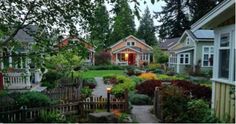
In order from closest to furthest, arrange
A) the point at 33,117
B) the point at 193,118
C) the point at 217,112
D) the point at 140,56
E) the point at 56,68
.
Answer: the point at 217,112
the point at 193,118
the point at 33,117
the point at 56,68
the point at 140,56

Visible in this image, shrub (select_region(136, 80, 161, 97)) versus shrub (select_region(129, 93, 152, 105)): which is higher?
shrub (select_region(136, 80, 161, 97))

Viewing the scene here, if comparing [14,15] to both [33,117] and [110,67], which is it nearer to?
[33,117]

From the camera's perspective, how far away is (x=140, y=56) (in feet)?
219

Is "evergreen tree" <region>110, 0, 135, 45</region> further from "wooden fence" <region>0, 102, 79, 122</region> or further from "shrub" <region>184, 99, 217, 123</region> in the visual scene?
"wooden fence" <region>0, 102, 79, 122</region>

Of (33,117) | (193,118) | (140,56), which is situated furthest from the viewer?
(140,56)

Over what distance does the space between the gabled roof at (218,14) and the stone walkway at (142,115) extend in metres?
3.66

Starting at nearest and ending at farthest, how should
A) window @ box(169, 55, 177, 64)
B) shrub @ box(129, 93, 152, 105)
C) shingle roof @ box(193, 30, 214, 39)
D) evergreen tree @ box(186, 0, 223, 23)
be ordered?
shrub @ box(129, 93, 152, 105) → shingle roof @ box(193, 30, 214, 39) → window @ box(169, 55, 177, 64) → evergreen tree @ box(186, 0, 223, 23)

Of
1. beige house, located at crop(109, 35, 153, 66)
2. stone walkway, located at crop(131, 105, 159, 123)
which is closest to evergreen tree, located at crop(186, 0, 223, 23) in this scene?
beige house, located at crop(109, 35, 153, 66)

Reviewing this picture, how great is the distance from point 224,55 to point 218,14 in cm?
116

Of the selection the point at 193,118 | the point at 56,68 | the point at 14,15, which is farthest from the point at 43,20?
the point at 56,68

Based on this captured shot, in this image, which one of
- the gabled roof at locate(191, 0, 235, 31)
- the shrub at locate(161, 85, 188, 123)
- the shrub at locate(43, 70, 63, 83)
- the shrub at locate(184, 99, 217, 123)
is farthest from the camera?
the shrub at locate(43, 70, 63, 83)

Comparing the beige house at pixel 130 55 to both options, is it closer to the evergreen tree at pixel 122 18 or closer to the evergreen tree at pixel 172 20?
the evergreen tree at pixel 172 20

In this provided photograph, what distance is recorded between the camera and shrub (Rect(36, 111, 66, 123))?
38.3 feet

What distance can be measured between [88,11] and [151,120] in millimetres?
5566
